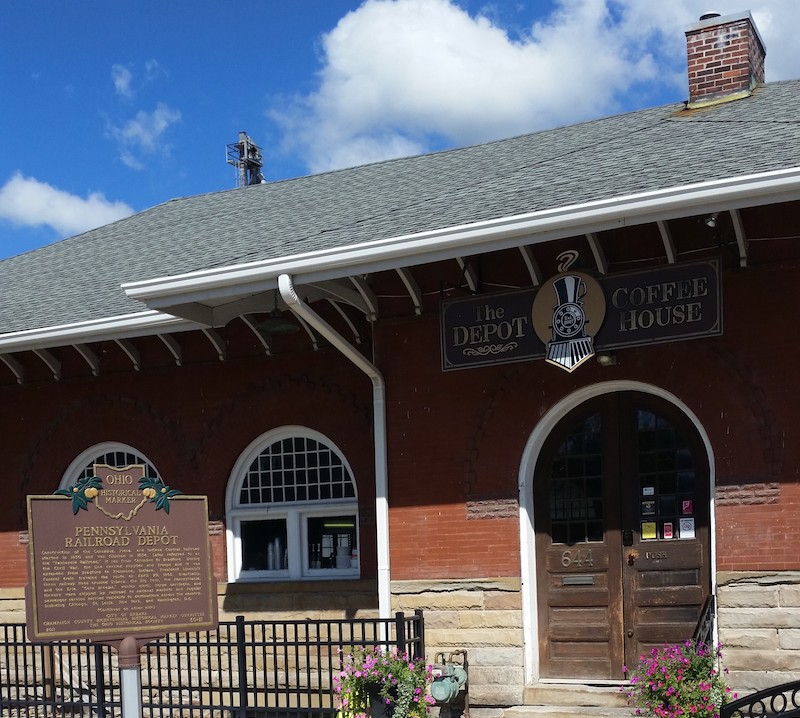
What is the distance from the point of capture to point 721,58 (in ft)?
44.1

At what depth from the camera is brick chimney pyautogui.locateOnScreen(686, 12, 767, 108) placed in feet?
43.7

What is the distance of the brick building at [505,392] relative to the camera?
958cm

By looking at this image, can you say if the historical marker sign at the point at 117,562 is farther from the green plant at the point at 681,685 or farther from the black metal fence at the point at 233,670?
the green plant at the point at 681,685

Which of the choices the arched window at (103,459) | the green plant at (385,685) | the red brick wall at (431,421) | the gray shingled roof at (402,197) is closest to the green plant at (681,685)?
the red brick wall at (431,421)

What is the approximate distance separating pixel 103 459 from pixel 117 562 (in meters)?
6.82

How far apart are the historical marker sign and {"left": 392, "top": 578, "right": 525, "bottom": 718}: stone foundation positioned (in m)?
3.53

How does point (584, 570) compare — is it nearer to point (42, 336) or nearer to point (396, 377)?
point (396, 377)

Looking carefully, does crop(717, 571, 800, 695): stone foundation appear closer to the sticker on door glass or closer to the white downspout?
the sticker on door glass

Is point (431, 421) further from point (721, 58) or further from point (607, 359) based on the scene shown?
point (721, 58)

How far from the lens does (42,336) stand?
12648 millimetres

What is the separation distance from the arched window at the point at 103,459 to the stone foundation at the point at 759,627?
7.06 metres

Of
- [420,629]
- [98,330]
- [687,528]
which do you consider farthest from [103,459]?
[687,528]

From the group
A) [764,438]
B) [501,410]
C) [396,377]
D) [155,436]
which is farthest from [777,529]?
[155,436]

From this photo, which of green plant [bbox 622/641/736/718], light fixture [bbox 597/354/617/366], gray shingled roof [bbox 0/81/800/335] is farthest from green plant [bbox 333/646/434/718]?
gray shingled roof [bbox 0/81/800/335]
